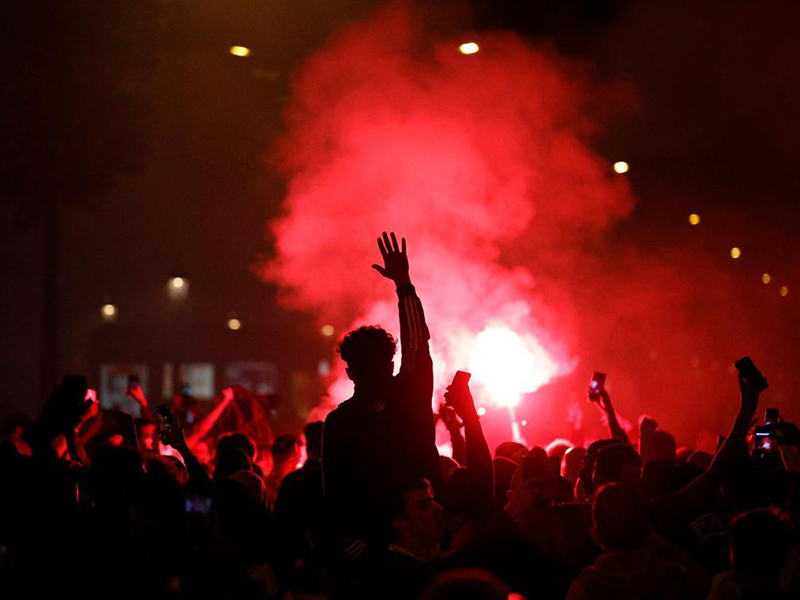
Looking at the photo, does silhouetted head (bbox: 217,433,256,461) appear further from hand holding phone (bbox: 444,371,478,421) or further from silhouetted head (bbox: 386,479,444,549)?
silhouetted head (bbox: 386,479,444,549)

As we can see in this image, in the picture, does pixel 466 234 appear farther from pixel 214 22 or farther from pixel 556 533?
pixel 556 533

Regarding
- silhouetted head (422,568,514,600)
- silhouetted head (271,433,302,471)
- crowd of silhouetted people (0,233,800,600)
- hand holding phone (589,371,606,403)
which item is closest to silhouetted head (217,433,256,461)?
crowd of silhouetted people (0,233,800,600)

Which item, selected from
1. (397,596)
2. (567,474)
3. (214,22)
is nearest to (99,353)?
(214,22)

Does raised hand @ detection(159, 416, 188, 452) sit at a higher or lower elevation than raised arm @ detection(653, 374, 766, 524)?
higher

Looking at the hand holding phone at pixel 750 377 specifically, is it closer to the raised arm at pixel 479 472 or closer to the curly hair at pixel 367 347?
the raised arm at pixel 479 472

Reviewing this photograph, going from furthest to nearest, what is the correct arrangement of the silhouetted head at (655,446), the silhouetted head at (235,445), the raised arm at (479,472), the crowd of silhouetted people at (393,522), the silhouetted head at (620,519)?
the silhouetted head at (655,446), the silhouetted head at (235,445), the raised arm at (479,472), the silhouetted head at (620,519), the crowd of silhouetted people at (393,522)

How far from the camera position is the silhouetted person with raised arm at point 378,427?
3.80 m

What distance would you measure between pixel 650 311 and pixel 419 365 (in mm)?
18697

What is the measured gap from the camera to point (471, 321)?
39.1 ft

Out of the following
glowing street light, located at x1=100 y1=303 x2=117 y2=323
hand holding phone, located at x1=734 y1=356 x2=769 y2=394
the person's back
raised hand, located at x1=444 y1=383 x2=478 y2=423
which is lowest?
the person's back

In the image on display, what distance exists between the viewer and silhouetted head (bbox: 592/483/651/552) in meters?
3.43

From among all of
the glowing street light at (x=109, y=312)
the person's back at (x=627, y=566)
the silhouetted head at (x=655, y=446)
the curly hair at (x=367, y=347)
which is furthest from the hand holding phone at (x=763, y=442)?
the glowing street light at (x=109, y=312)

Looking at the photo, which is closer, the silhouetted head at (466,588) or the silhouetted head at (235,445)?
the silhouetted head at (466,588)

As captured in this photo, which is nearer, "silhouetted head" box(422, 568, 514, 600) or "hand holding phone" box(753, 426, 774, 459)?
"silhouetted head" box(422, 568, 514, 600)
